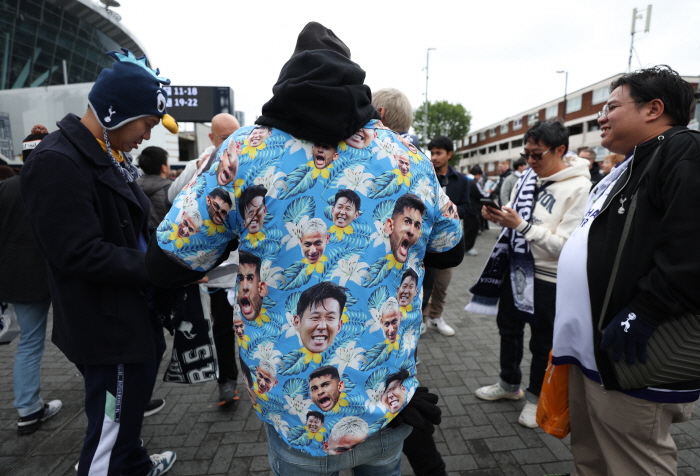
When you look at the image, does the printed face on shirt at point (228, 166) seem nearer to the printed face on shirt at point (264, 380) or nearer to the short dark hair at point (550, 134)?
the printed face on shirt at point (264, 380)

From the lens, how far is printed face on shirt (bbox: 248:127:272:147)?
1023mm

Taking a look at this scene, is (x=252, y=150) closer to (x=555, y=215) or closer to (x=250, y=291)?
(x=250, y=291)

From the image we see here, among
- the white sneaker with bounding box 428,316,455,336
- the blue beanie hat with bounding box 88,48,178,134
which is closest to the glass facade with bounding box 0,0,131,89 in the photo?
the blue beanie hat with bounding box 88,48,178,134

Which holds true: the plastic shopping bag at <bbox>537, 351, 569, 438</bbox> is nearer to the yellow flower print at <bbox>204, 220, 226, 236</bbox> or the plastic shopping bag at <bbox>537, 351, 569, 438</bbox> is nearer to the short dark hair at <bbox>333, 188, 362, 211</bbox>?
the short dark hair at <bbox>333, 188, 362, 211</bbox>

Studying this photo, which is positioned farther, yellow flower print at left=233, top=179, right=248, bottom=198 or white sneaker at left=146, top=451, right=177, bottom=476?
white sneaker at left=146, top=451, right=177, bottom=476

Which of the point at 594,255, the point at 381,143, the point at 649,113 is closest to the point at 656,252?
the point at 594,255

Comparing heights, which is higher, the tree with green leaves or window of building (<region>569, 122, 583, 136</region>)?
the tree with green leaves

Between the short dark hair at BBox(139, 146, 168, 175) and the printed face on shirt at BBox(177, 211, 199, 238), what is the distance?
116 inches

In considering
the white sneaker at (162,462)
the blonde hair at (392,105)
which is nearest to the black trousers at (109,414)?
the white sneaker at (162,462)

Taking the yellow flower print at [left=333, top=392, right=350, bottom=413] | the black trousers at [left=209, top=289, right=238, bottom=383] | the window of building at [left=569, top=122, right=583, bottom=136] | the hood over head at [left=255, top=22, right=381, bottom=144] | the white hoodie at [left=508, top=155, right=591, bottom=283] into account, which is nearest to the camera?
the hood over head at [left=255, top=22, right=381, bottom=144]

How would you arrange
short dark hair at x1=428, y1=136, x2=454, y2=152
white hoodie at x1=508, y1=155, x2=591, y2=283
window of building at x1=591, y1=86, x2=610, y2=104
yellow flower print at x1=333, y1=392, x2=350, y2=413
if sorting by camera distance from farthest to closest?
window of building at x1=591, y1=86, x2=610, y2=104, short dark hair at x1=428, y1=136, x2=454, y2=152, white hoodie at x1=508, y1=155, x2=591, y2=283, yellow flower print at x1=333, y1=392, x2=350, y2=413

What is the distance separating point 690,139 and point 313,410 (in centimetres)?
168

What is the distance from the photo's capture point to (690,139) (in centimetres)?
145

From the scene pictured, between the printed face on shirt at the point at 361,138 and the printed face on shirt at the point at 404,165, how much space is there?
4.2 inches
